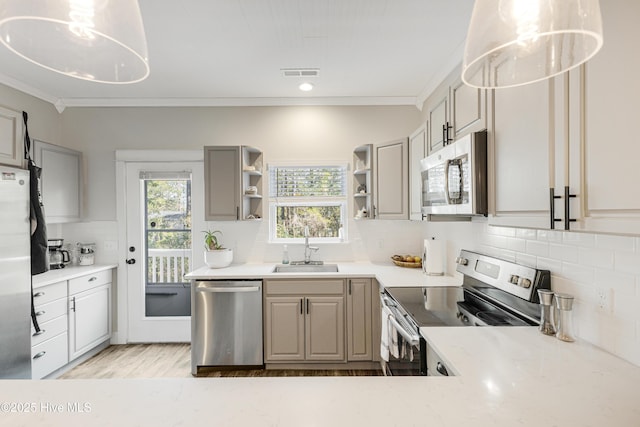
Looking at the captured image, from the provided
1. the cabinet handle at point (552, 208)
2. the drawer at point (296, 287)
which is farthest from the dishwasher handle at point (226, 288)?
the cabinet handle at point (552, 208)

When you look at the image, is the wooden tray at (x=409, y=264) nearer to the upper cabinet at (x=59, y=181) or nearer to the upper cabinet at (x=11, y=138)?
the upper cabinet at (x=59, y=181)

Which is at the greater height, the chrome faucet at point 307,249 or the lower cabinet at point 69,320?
the chrome faucet at point 307,249

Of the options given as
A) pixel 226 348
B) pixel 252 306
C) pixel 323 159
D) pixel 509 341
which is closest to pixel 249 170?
pixel 323 159

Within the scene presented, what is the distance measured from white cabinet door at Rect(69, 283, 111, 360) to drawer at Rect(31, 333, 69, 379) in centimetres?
7

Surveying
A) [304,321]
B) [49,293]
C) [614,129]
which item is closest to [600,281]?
[614,129]

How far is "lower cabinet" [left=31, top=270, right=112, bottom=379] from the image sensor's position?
8.48 feet

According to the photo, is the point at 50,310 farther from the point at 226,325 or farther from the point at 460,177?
the point at 460,177

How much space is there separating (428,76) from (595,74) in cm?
213

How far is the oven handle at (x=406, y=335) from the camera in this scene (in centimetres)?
158

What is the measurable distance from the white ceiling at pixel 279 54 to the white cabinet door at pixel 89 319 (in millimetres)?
2029

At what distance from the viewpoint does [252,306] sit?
2797 millimetres

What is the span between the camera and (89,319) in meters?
3.08

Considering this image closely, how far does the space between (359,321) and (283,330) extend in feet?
2.25

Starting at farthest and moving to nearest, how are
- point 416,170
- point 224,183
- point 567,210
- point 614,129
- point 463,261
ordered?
point 224,183 → point 416,170 → point 463,261 → point 567,210 → point 614,129
